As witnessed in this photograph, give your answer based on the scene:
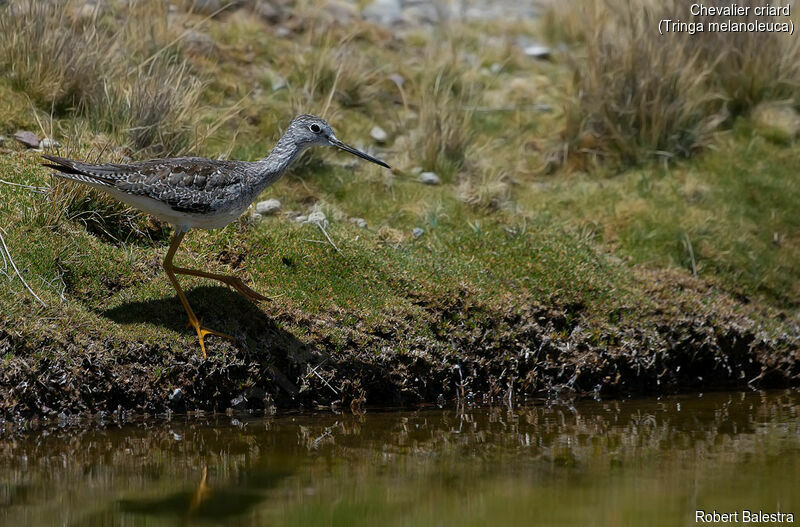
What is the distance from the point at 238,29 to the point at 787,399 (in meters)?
8.39

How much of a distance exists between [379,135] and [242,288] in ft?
13.9

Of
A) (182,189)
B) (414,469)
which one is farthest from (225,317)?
(414,469)

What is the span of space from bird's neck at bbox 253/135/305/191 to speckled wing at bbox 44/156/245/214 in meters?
0.34

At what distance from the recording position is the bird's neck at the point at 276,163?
8.25 m

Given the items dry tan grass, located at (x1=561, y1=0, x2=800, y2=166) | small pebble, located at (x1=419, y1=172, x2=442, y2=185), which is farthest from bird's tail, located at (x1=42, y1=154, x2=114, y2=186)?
dry tan grass, located at (x1=561, y1=0, x2=800, y2=166)

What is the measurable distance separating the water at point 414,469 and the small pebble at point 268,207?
8.69 ft

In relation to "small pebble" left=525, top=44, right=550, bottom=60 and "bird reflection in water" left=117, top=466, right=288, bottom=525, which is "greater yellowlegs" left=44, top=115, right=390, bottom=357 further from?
"small pebble" left=525, top=44, right=550, bottom=60

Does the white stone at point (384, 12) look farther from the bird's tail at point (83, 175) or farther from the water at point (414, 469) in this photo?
the water at point (414, 469)

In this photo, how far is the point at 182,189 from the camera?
25.2 ft

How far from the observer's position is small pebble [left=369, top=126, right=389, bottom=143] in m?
11.7

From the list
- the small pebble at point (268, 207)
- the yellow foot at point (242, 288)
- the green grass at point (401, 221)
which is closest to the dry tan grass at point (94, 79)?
the green grass at point (401, 221)

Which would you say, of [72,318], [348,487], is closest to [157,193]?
[72,318]

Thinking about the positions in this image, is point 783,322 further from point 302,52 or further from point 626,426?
point 302,52

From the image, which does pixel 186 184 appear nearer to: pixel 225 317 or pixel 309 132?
pixel 225 317
